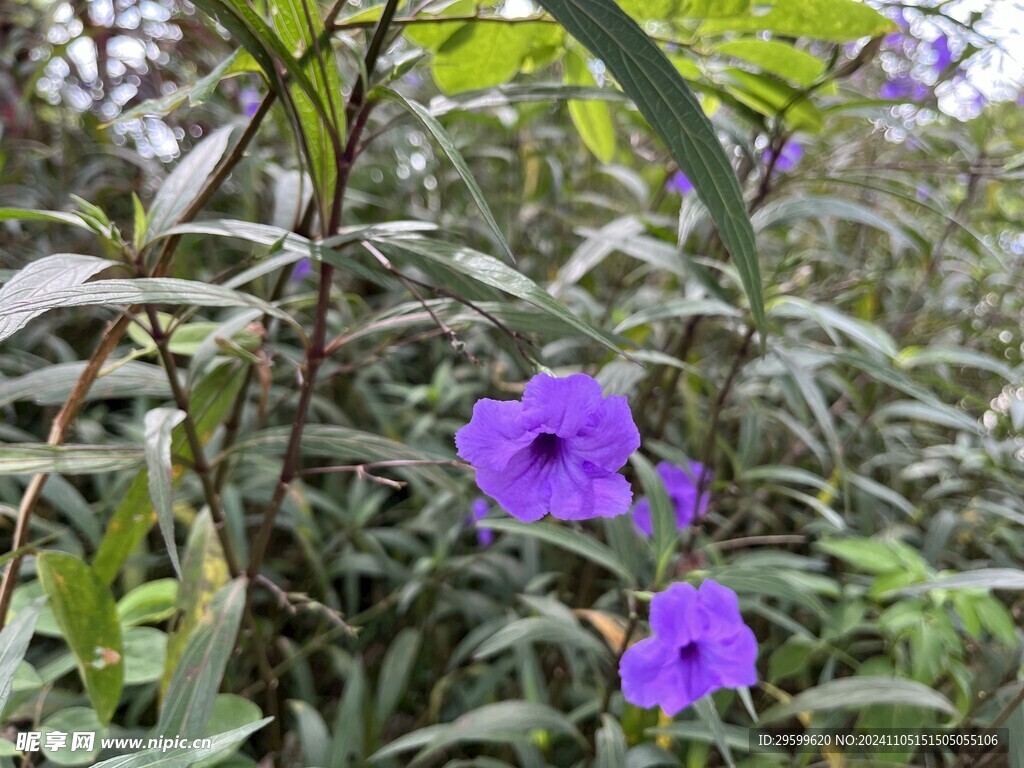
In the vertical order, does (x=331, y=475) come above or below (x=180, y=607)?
below

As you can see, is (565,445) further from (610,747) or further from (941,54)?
(941,54)

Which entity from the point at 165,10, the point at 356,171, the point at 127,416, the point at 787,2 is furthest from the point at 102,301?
the point at 165,10

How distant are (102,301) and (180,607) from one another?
38 cm

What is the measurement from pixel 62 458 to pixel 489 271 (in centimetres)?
40

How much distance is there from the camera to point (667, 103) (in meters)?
0.43

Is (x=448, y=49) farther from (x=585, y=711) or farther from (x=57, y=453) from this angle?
(x=585, y=711)

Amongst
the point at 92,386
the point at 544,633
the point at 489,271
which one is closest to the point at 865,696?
the point at 544,633

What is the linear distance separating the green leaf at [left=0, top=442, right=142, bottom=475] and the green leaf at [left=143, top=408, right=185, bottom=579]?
0.05 m

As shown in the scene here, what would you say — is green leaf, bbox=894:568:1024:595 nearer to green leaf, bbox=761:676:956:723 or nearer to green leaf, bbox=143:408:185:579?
green leaf, bbox=761:676:956:723

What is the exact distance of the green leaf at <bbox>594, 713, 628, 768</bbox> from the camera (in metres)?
0.74

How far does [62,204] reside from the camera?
153 centimetres

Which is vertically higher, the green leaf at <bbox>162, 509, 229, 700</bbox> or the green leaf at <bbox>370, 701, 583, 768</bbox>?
the green leaf at <bbox>162, 509, 229, 700</bbox>

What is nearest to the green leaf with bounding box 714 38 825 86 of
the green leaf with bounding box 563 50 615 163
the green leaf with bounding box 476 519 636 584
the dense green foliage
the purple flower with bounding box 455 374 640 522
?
the dense green foliage

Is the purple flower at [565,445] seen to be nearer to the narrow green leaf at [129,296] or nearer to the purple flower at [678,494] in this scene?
the narrow green leaf at [129,296]
